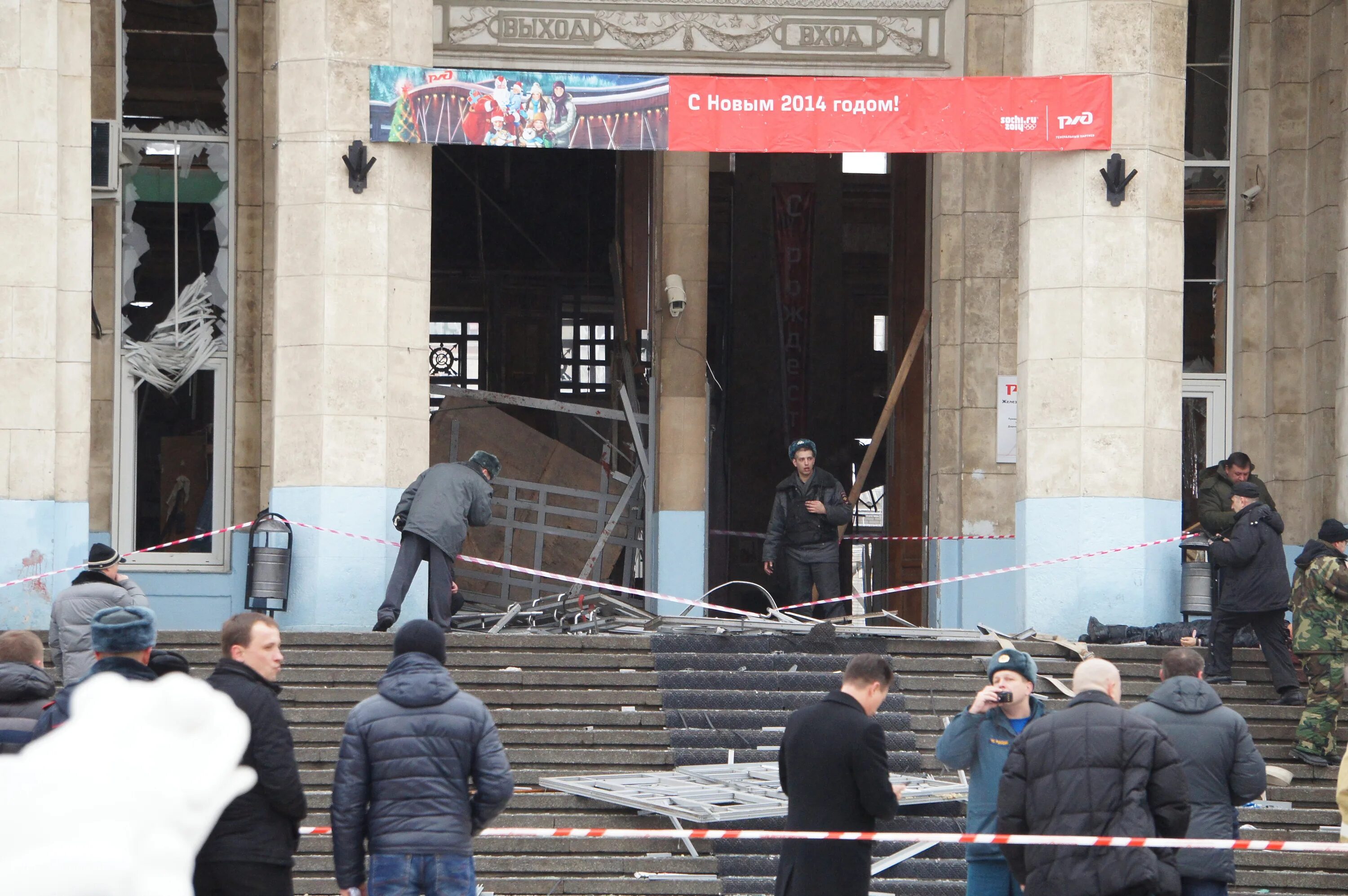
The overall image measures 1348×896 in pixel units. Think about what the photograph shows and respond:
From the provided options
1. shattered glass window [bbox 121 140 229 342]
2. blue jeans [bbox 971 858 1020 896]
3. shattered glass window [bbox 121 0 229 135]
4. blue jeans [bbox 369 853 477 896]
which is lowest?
blue jeans [bbox 971 858 1020 896]

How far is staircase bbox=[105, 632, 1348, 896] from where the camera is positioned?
30.9ft

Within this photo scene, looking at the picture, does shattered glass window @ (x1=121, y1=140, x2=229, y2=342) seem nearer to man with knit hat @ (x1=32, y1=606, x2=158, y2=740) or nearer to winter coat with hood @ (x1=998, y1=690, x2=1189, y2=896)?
man with knit hat @ (x1=32, y1=606, x2=158, y2=740)

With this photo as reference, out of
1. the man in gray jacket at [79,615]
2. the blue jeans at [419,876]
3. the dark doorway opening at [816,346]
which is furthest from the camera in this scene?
the dark doorway opening at [816,346]

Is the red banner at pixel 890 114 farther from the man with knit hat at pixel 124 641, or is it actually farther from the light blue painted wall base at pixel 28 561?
the man with knit hat at pixel 124 641

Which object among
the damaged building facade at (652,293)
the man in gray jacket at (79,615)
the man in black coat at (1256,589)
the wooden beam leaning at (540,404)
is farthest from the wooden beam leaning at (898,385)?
the man in gray jacket at (79,615)

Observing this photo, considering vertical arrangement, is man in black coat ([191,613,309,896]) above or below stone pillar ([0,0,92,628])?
below

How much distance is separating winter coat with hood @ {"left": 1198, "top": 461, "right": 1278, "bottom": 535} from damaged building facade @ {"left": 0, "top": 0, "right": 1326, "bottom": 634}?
10.8 inches

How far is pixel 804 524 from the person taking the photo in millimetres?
15289

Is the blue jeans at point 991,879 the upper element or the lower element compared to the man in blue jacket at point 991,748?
lower

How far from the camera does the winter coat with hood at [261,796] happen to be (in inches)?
234

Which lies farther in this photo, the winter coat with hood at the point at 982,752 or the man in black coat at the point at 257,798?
the winter coat with hood at the point at 982,752

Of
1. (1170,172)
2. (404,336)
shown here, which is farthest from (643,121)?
(1170,172)

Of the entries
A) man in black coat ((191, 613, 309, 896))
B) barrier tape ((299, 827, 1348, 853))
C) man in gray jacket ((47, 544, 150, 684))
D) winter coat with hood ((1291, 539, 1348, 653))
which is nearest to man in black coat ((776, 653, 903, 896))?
barrier tape ((299, 827, 1348, 853))

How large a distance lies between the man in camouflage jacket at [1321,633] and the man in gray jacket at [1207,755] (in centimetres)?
364
